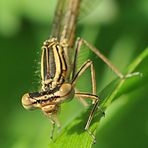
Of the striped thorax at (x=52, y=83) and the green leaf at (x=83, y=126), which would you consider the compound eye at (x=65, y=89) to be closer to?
the striped thorax at (x=52, y=83)

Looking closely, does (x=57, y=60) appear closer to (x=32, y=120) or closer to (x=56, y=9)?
(x=32, y=120)

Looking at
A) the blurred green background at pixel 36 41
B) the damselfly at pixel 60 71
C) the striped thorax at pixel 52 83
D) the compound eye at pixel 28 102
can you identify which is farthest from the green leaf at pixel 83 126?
the blurred green background at pixel 36 41

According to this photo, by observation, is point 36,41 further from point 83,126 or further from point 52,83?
point 83,126

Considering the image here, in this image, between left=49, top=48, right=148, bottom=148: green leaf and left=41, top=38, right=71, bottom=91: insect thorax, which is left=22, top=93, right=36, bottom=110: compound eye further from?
left=49, top=48, right=148, bottom=148: green leaf

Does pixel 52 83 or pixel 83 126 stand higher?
pixel 52 83

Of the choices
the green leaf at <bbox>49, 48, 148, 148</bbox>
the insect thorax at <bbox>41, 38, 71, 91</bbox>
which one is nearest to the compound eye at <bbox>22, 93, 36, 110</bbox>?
the insect thorax at <bbox>41, 38, 71, 91</bbox>

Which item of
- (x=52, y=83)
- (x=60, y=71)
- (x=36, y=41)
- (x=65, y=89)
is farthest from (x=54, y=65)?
(x=36, y=41)
